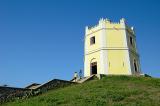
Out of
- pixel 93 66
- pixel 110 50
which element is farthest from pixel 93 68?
pixel 110 50

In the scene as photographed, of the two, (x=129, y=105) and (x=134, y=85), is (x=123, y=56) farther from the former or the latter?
(x=129, y=105)

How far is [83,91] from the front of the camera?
2720 centimetres

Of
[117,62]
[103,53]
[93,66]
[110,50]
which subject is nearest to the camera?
[117,62]

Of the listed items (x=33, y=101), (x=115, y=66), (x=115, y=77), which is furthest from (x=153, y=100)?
(x=115, y=66)

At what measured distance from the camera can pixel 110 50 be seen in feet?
136

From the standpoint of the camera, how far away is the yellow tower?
40750 millimetres

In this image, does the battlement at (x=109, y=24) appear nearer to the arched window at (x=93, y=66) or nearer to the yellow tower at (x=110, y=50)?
the yellow tower at (x=110, y=50)

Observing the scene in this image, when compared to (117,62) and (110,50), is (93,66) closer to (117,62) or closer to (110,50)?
(110,50)

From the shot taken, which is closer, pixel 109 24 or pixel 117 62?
pixel 117 62

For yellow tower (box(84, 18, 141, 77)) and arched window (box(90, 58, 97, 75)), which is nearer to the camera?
yellow tower (box(84, 18, 141, 77))

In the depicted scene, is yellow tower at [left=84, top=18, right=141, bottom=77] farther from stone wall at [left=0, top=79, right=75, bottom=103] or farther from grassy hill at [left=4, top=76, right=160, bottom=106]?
stone wall at [left=0, top=79, right=75, bottom=103]

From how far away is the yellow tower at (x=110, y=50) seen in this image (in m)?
40.8

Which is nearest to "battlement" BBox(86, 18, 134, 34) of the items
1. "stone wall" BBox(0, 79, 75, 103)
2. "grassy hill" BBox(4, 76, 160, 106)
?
"grassy hill" BBox(4, 76, 160, 106)

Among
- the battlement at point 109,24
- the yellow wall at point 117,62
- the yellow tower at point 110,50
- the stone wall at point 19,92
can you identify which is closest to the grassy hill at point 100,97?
the stone wall at point 19,92
